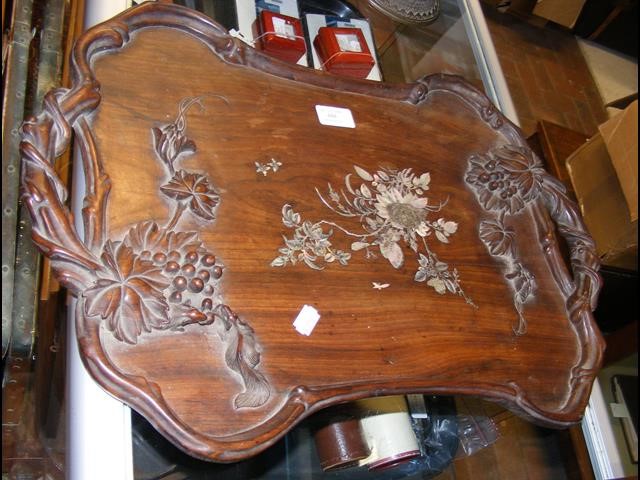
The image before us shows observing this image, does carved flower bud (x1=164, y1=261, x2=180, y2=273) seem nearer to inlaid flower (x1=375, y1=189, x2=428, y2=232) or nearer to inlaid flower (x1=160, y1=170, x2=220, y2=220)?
inlaid flower (x1=160, y1=170, x2=220, y2=220)

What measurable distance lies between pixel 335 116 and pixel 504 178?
0.28 m

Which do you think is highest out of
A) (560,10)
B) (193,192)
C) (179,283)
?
(560,10)

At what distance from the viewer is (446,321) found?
31.1 inches

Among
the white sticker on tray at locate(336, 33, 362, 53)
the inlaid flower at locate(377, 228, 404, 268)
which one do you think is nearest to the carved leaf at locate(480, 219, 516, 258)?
the inlaid flower at locate(377, 228, 404, 268)

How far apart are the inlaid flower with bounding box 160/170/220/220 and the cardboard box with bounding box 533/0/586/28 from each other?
2.20 metres

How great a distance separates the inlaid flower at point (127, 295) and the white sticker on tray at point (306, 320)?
0.46 ft

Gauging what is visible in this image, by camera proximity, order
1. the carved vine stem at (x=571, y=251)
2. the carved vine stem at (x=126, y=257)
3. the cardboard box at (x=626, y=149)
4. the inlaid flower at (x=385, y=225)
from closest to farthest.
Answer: the carved vine stem at (x=126, y=257)
the inlaid flower at (x=385, y=225)
the carved vine stem at (x=571, y=251)
the cardboard box at (x=626, y=149)

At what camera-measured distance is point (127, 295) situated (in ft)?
2.02

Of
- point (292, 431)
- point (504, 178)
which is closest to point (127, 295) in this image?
point (292, 431)

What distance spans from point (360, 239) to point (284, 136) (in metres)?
0.16

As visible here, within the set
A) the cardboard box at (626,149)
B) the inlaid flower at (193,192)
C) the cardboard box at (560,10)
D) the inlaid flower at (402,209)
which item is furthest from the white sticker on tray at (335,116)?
the cardboard box at (560,10)

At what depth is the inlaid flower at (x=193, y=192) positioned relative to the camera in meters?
0.69

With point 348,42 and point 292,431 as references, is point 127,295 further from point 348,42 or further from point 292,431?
point 348,42

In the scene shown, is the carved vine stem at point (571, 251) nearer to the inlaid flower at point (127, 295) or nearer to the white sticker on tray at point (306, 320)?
the white sticker on tray at point (306, 320)
